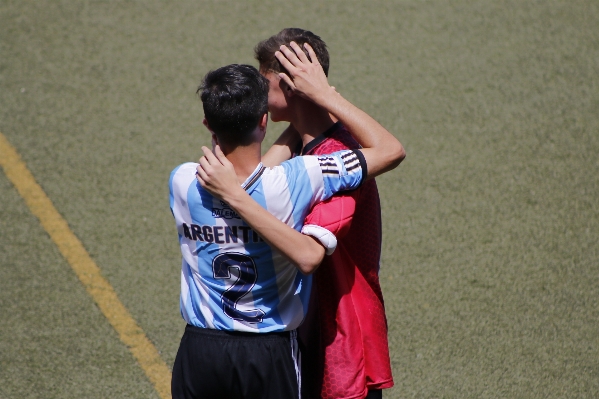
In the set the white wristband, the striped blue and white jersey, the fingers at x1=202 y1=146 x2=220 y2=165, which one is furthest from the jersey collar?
the white wristband

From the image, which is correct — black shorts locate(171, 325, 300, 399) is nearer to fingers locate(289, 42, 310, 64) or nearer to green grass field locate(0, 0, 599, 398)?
fingers locate(289, 42, 310, 64)

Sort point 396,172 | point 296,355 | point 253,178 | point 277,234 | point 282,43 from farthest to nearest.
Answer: point 396,172, point 282,43, point 296,355, point 253,178, point 277,234

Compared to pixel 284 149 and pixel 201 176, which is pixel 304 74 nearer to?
pixel 284 149

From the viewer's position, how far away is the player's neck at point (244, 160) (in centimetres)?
233

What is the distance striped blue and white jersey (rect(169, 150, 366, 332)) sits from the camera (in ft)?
7.60

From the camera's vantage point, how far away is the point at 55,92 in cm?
617

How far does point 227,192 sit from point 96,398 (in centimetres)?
207

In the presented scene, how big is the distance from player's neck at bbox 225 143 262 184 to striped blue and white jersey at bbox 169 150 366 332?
0.03 m

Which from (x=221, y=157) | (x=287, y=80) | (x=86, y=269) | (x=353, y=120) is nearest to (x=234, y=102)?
(x=221, y=157)

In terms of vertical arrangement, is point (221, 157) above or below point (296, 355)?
above

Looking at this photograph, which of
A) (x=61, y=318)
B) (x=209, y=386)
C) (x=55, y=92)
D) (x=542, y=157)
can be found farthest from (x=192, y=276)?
(x=55, y=92)

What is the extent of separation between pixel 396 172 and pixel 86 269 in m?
2.42

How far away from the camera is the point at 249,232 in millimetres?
2326

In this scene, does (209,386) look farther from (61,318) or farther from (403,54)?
(403,54)
